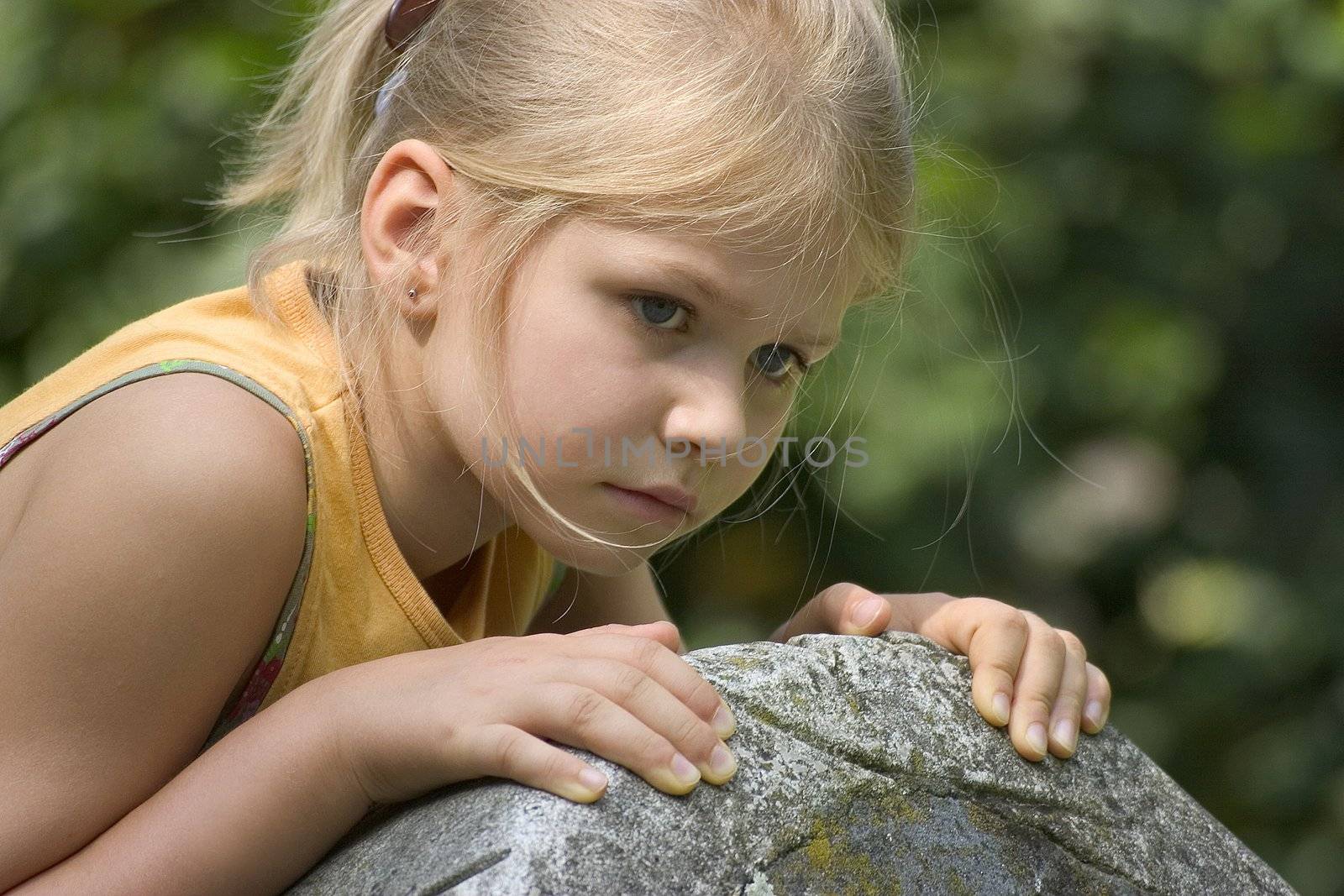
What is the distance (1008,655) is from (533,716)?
58 cm

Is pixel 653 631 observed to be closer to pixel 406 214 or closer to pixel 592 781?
pixel 592 781


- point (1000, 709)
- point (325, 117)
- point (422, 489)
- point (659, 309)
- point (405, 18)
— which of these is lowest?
point (1000, 709)

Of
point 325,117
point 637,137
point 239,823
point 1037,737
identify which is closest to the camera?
point 239,823

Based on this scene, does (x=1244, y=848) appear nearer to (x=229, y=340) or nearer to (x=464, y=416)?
(x=464, y=416)

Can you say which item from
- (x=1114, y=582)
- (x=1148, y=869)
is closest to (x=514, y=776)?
(x=1148, y=869)

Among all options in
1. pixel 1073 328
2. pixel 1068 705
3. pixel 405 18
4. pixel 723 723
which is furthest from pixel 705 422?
pixel 1073 328

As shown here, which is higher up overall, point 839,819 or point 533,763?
point 533,763

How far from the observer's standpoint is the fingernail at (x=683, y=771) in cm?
116

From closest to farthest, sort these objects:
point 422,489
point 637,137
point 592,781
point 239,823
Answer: point 592,781, point 239,823, point 637,137, point 422,489

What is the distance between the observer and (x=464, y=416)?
160 centimetres

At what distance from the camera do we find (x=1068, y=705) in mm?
1497

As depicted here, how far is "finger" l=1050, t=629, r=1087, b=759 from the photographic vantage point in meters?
1.44

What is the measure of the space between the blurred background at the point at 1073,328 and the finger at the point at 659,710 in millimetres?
1344

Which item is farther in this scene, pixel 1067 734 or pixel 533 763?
pixel 1067 734
